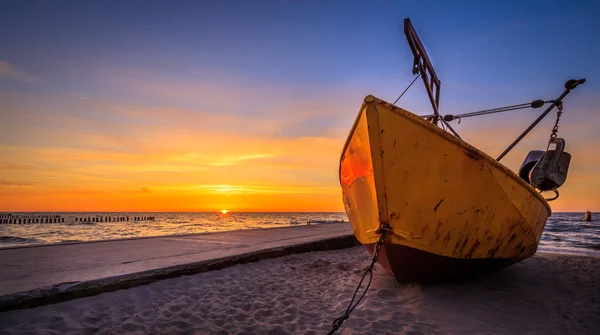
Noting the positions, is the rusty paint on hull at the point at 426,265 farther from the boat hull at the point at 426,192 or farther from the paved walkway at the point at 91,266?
the paved walkway at the point at 91,266

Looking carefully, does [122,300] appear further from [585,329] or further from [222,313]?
[585,329]

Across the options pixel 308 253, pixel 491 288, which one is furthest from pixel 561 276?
pixel 308 253

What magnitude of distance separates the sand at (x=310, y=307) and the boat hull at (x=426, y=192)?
51cm

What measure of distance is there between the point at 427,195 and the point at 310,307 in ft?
5.79

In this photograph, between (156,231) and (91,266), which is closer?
(91,266)

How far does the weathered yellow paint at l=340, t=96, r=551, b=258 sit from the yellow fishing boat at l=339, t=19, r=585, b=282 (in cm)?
1

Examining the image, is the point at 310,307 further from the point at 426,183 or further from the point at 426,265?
the point at 426,183

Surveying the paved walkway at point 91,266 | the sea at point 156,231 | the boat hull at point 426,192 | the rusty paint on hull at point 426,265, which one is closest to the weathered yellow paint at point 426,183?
the boat hull at point 426,192

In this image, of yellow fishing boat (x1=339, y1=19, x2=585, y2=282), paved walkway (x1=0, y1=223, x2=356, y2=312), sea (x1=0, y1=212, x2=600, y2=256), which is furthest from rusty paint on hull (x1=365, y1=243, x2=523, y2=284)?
sea (x1=0, y1=212, x2=600, y2=256)

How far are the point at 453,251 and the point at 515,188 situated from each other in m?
1.15

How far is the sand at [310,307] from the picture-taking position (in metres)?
2.69

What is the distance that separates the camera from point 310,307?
341cm

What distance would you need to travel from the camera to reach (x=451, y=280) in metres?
4.19

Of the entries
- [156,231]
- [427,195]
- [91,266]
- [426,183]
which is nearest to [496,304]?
[427,195]
